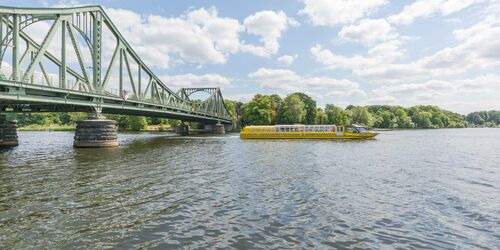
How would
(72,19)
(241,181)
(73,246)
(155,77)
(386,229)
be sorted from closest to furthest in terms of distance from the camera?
(73,246) → (386,229) → (241,181) → (72,19) → (155,77)

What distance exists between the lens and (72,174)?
73.7 ft

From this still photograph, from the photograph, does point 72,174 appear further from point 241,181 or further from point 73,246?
point 73,246

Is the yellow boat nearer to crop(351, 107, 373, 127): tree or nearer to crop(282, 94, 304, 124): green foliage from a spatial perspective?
crop(282, 94, 304, 124): green foliage

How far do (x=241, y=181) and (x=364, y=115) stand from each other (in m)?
138

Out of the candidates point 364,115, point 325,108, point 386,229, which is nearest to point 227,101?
point 325,108

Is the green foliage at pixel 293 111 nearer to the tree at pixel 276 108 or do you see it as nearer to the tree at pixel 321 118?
the tree at pixel 276 108

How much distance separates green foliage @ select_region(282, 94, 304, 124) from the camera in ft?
420

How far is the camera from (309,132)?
235ft

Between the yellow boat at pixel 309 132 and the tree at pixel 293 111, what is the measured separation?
172 feet

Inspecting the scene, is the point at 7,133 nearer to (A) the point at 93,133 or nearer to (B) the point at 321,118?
(A) the point at 93,133

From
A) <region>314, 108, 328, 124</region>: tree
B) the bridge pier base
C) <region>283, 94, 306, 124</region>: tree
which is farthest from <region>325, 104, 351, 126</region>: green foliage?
the bridge pier base

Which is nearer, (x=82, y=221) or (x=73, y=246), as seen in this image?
(x=73, y=246)

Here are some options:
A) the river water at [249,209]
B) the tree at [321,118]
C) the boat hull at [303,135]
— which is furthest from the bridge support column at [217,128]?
the river water at [249,209]

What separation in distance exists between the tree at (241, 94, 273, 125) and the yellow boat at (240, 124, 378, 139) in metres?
54.6
